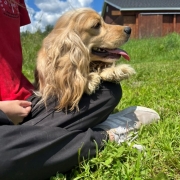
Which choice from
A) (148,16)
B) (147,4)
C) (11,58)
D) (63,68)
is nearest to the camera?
(11,58)

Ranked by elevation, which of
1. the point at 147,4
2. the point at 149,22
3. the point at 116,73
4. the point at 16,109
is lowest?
the point at 149,22

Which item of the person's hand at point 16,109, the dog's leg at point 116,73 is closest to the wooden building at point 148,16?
the dog's leg at point 116,73

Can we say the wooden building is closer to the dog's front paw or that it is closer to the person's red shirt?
the dog's front paw

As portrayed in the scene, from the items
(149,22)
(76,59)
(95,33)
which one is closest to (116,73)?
(76,59)

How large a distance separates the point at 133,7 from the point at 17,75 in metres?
22.9

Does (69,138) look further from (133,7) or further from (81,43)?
(133,7)

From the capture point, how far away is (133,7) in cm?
2380

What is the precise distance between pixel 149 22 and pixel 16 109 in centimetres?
2178

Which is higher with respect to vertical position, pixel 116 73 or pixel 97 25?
pixel 97 25

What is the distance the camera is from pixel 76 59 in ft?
7.14

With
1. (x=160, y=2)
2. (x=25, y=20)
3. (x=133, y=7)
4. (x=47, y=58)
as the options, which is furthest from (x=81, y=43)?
(x=160, y=2)

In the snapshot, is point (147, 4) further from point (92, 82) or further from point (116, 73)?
point (92, 82)

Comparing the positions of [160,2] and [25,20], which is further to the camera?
[160,2]

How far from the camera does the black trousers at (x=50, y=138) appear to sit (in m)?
1.65
